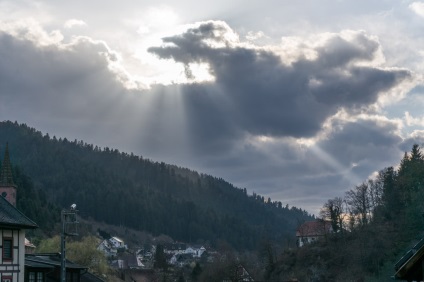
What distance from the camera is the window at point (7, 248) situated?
50.1 meters

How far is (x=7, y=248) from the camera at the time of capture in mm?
50406

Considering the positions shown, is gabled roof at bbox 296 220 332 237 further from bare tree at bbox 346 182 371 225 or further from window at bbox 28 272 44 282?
window at bbox 28 272 44 282

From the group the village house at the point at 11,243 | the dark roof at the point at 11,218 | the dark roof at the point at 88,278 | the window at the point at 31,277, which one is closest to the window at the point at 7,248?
the village house at the point at 11,243

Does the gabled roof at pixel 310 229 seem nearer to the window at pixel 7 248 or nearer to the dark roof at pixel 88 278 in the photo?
the dark roof at pixel 88 278

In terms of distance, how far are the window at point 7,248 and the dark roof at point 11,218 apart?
1.25m

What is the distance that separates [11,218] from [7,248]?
2.22m

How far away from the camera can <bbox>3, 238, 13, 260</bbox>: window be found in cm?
5012

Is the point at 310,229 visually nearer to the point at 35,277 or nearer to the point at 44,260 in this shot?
the point at 44,260

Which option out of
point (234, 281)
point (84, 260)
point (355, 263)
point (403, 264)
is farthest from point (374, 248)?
point (403, 264)

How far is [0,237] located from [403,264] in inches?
1520

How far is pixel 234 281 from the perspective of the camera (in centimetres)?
10950

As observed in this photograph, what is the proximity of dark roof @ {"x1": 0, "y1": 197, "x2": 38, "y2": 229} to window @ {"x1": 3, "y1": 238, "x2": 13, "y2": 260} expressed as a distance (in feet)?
4.09

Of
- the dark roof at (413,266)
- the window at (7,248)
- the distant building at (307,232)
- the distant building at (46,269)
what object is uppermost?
the distant building at (307,232)

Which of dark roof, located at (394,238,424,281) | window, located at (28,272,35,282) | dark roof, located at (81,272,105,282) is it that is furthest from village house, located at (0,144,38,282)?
dark roof, located at (394,238,424,281)
